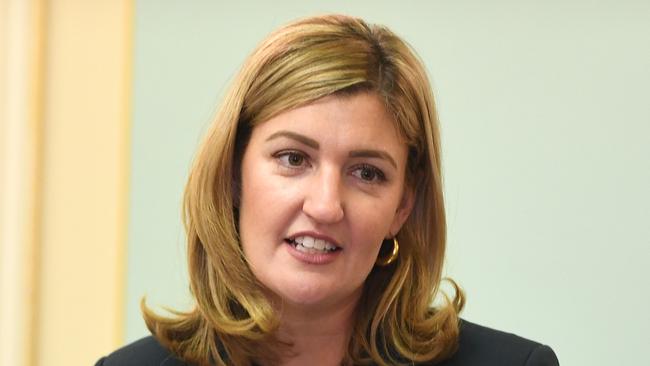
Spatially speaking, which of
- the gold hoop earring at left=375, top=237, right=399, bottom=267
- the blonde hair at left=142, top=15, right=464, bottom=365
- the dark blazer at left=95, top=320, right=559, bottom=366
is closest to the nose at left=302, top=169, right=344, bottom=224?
the blonde hair at left=142, top=15, right=464, bottom=365

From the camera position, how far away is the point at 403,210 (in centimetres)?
176

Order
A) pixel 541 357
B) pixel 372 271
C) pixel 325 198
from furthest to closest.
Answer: pixel 372 271 < pixel 541 357 < pixel 325 198

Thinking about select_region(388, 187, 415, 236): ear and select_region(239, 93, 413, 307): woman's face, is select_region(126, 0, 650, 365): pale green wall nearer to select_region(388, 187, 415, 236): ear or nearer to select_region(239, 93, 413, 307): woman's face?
select_region(388, 187, 415, 236): ear

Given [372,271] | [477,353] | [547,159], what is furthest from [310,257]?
[547,159]

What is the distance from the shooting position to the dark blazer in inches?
67.7

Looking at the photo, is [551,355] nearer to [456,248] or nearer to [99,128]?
[456,248]

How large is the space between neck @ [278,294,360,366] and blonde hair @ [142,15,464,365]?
2cm

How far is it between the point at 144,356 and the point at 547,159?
3.02 ft

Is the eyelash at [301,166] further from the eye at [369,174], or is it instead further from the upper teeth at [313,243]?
the upper teeth at [313,243]

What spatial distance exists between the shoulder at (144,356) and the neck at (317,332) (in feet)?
0.70

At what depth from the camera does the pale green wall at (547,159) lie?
193 cm

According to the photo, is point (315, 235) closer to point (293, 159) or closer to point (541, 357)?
point (293, 159)

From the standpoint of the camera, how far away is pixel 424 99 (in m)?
1.71

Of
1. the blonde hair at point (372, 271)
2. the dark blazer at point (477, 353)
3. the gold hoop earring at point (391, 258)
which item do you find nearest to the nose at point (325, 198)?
the blonde hair at point (372, 271)
